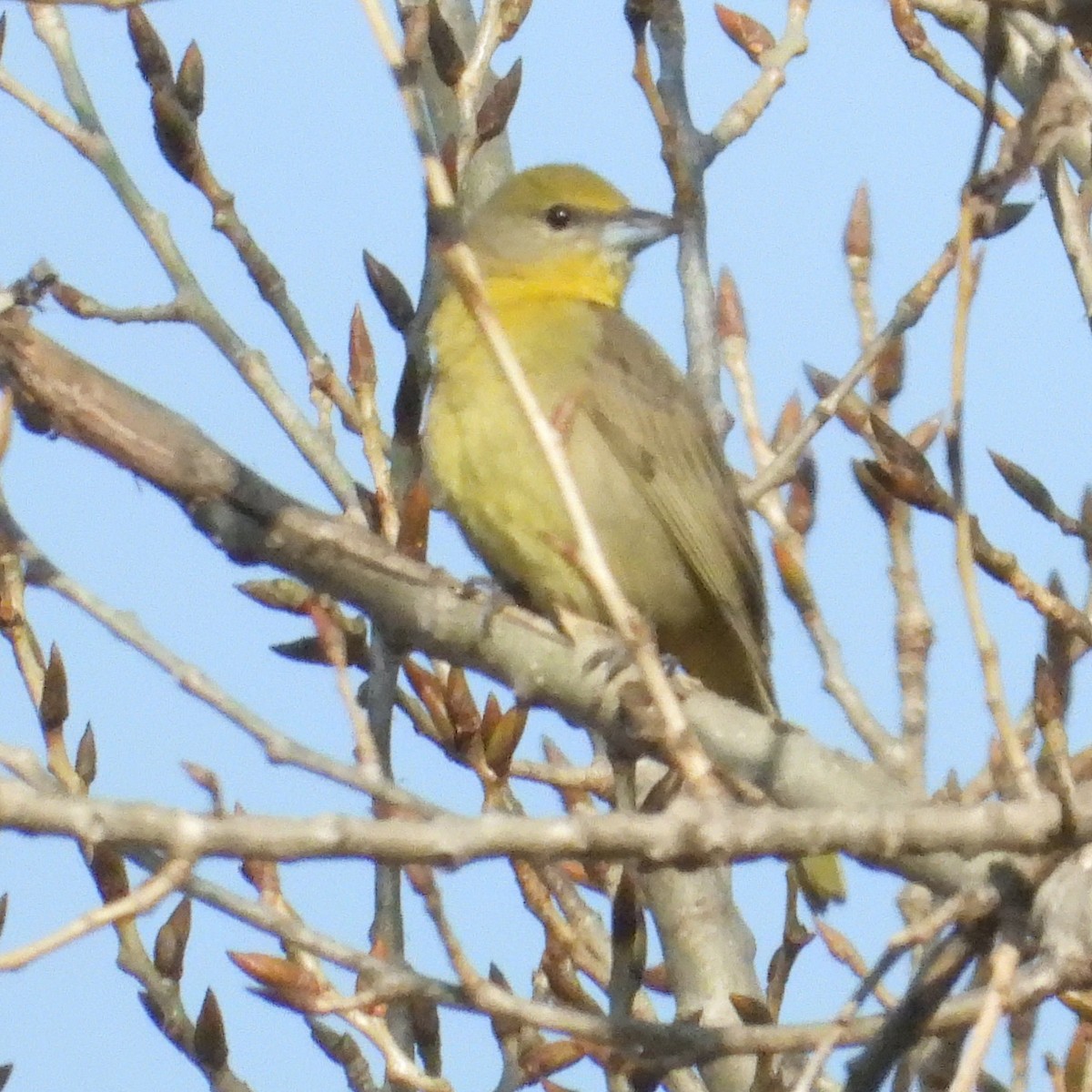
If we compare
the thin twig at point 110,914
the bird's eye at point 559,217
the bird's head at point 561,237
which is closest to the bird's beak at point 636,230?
A: the bird's head at point 561,237

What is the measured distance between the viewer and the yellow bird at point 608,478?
16.6ft

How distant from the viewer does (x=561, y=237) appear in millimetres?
6203

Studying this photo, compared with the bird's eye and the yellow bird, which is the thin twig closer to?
the yellow bird

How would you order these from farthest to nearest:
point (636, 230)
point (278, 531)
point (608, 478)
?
point (636, 230) → point (608, 478) → point (278, 531)

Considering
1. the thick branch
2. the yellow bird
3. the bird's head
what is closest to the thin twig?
the thick branch

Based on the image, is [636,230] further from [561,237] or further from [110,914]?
[110,914]

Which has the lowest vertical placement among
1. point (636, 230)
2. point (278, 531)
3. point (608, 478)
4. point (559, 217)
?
point (278, 531)

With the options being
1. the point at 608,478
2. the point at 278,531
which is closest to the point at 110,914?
the point at 278,531

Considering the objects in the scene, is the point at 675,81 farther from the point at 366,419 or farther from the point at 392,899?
the point at 392,899

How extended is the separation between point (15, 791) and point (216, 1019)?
1.80 m

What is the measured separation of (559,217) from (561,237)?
0.08 meters

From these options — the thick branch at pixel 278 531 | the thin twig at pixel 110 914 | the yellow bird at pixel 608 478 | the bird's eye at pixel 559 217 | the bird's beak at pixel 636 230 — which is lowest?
the thin twig at pixel 110 914

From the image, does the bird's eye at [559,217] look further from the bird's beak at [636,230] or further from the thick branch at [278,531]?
the thick branch at [278,531]

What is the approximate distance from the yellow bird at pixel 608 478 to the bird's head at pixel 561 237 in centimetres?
2
